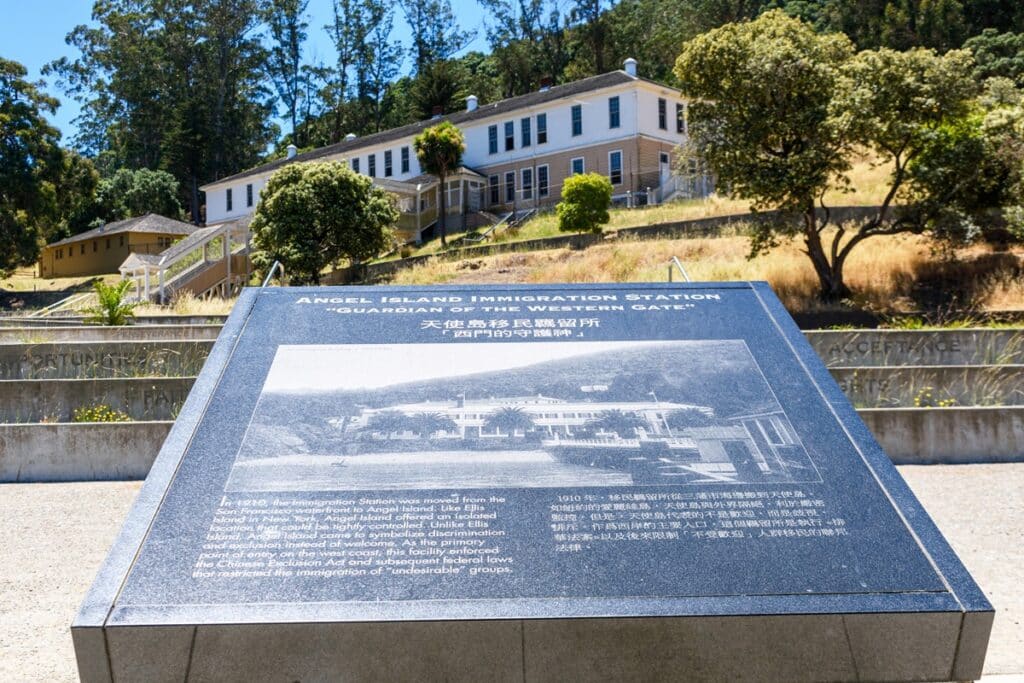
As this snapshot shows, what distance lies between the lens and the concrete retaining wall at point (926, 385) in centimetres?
1091

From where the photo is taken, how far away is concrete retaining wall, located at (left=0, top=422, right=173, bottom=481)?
9.45 metres

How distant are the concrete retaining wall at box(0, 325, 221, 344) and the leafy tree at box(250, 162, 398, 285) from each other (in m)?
17.2

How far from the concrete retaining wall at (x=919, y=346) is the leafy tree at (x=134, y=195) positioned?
65.9m

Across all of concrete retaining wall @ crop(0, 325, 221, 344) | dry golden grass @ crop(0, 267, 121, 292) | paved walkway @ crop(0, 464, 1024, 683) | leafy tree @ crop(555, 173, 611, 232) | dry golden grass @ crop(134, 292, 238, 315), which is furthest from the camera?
dry golden grass @ crop(0, 267, 121, 292)

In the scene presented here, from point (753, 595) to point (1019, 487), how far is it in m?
5.58

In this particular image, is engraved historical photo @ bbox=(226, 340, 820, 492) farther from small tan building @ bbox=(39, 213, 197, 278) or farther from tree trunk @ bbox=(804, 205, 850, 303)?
small tan building @ bbox=(39, 213, 197, 278)

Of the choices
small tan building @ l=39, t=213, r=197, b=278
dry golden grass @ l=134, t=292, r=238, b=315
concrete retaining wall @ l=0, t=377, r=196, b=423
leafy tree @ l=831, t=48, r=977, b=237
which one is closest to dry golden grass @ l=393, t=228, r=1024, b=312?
leafy tree @ l=831, t=48, r=977, b=237

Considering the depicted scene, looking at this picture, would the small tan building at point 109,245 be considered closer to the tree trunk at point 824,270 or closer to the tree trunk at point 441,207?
the tree trunk at point 441,207

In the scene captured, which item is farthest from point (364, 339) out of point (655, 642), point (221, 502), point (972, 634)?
point (972, 634)

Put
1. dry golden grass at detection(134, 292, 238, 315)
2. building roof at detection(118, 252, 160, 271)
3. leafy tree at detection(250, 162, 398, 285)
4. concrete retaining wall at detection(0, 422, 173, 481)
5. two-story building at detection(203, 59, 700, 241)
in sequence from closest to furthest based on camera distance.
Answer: concrete retaining wall at detection(0, 422, 173, 481) → dry golden grass at detection(134, 292, 238, 315) → building roof at detection(118, 252, 160, 271) → leafy tree at detection(250, 162, 398, 285) → two-story building at detection(203, 59, 700, 241)

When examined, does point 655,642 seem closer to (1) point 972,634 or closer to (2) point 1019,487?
(1) point 972,634

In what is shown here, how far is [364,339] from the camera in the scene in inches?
239

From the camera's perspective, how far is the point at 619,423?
5.30 metres

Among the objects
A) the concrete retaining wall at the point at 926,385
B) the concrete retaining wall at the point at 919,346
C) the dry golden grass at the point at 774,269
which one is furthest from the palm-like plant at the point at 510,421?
the dry golden grass at the point at 774,269
